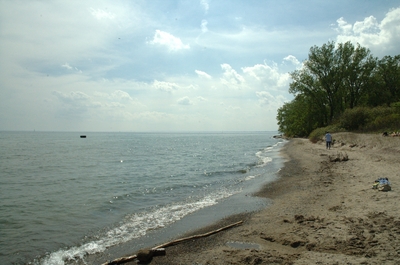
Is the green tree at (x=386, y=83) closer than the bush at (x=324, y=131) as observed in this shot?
No

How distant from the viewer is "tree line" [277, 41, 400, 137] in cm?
4928

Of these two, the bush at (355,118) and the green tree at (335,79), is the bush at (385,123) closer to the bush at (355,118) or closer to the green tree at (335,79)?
the bush at (355,118)

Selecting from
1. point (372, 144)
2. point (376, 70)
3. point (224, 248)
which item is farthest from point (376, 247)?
point (376, 70)

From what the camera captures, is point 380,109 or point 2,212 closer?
point 2,212

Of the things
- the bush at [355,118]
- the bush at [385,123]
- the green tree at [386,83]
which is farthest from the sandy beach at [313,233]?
the green tree at [386,83]

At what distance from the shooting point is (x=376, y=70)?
52.1 meters

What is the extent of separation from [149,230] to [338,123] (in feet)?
141

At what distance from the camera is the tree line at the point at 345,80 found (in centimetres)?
4928

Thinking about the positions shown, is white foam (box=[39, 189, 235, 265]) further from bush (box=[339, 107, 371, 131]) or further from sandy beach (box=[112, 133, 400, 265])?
bush (box=[339, 107, 371, 131])

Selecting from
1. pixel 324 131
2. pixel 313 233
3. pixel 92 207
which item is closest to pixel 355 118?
pixel 324 131

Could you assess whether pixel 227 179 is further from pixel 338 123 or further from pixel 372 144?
pixel 338 123

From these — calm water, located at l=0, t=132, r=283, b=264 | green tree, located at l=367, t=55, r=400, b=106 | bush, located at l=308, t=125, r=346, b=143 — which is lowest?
calm water, located at l=0, t=132, r=283, b=264

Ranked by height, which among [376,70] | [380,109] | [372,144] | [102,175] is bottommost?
[102,175]

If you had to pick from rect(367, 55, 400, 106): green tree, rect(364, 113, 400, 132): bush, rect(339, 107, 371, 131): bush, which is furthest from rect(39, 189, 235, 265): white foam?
rect(367, 55, 400, 106): green tree
